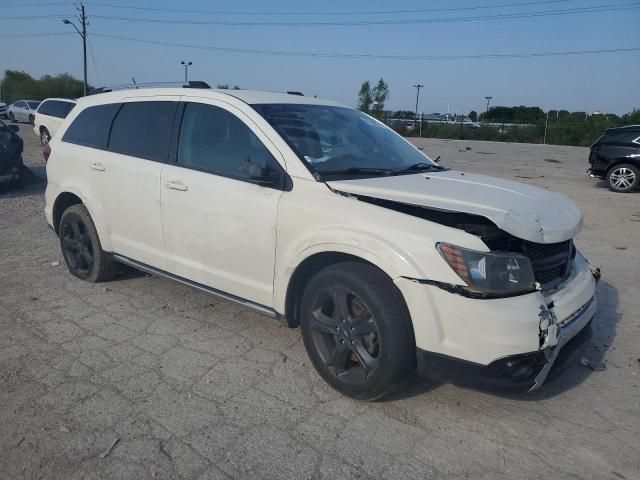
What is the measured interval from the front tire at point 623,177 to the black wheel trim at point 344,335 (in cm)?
1162

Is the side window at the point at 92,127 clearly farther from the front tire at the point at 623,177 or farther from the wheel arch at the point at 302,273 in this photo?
the front tire at the point at 623,177

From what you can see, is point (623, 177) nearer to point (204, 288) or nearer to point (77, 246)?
point (204, 288)

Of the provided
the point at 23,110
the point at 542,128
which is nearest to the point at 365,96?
the point at 542,128

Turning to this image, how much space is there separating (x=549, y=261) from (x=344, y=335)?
1.26 metres

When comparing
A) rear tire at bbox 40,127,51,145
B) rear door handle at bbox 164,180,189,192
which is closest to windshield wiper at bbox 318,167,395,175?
rear door handle at bbox 164,180,189,192

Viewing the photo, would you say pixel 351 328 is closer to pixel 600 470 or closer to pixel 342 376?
pixel 342 376

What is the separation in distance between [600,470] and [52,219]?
201 inches

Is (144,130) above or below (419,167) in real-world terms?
above

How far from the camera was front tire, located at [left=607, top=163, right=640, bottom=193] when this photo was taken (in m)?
12.4

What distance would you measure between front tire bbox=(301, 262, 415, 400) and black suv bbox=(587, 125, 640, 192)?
1163 cm

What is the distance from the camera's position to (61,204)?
17.6ft

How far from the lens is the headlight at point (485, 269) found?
2.76 metres

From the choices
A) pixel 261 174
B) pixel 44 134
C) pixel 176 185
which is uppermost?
pixel 44 134

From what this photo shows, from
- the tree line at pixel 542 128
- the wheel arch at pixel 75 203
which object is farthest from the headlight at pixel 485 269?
the tree line at pixel 542 128
